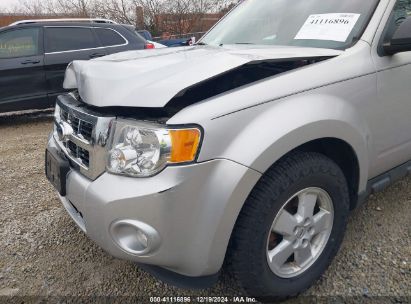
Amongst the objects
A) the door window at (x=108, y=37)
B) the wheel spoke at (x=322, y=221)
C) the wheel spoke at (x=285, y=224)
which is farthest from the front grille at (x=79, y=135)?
the door window at (x=108, y=37)

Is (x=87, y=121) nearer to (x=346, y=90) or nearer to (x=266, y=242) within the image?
(x=266, y=242)

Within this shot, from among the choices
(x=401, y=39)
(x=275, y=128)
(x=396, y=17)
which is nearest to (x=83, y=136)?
(x=275, y=128)

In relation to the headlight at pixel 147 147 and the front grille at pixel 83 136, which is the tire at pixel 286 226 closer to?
the headlight at pixel 147 147

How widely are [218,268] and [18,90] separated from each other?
541 cm

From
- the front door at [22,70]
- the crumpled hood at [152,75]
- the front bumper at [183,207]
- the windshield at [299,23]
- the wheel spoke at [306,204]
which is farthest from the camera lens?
the front door at [22,70]

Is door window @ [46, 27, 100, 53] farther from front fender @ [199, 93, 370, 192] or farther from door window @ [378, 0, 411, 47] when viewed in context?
front fender @ [199, 93, 370, 192]

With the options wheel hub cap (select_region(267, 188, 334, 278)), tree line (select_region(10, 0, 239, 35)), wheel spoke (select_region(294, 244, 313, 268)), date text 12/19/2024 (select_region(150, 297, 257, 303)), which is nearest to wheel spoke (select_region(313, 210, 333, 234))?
wheel hub cap (select_region(267, 188, 334, 278))

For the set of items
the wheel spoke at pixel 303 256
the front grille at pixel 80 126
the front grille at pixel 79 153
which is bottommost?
the wheel spoke at pixel 303 256

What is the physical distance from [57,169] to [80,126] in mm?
302

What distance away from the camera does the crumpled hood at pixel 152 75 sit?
1629 millimetres

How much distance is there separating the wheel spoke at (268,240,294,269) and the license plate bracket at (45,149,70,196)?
113 cm

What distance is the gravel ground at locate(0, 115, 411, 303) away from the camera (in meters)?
Answer: 2.09

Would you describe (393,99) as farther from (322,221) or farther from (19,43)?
(19,43)

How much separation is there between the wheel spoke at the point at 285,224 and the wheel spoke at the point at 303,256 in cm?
15
